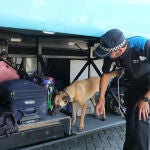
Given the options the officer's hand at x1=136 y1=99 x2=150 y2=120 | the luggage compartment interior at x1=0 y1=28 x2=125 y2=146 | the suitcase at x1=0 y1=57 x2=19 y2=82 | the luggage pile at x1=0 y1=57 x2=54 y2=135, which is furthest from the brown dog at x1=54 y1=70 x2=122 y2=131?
A: the officer's hand at x1=136 y1=99 x2=150 y2=120

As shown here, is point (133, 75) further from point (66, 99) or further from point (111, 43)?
point (66, 99)

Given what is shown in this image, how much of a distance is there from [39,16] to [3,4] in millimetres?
409

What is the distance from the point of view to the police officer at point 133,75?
2.97 meters

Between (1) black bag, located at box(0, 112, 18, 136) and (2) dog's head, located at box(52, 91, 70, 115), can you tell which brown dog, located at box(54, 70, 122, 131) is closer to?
(2) dog's head, located at box(52, 91, 70, 115)

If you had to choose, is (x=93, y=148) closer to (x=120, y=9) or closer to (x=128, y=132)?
(x=128, y=132)

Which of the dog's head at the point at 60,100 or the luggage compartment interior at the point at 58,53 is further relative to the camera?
the luggage compartment interior at the point at 58,53

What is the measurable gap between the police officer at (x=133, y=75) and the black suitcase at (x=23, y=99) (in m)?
0.62

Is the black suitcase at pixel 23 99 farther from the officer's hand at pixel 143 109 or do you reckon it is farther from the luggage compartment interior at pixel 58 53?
the officer's hand at pixel 143 109

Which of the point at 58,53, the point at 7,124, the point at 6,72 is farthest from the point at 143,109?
the point at 58,53

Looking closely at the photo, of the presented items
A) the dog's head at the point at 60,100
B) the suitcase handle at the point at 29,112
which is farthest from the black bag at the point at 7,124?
the dog's head at the point at 60,100

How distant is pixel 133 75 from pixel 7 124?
1.29m

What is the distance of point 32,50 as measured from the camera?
4.34m

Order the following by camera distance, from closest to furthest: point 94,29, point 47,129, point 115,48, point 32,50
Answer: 1. point 115,48
2. point 47,129
3. point 94,29
4. point 32,50

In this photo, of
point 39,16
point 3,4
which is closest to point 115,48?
point 39,16
